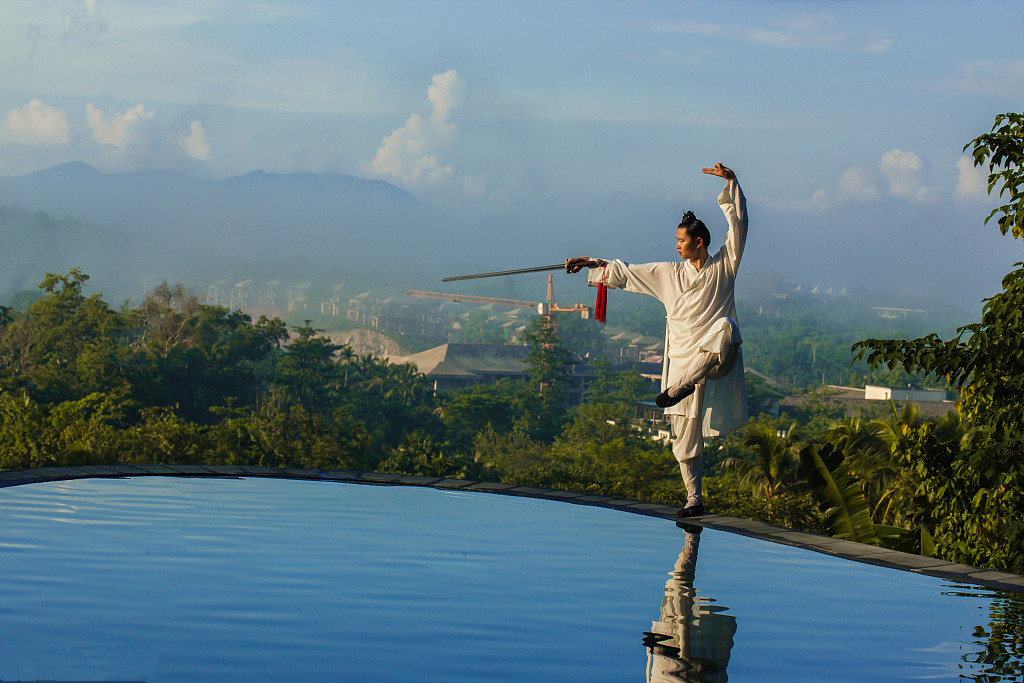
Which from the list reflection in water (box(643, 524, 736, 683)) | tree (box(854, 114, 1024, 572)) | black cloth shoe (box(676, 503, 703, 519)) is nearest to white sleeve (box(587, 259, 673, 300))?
black cloth shoe (box(676, 503, 703, 519))

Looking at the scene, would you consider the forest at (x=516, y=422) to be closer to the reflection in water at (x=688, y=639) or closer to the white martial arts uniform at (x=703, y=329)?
the white martial arts uniform at (x=703, y=329)

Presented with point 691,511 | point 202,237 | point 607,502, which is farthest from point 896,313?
point 691,511

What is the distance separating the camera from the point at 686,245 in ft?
13.2

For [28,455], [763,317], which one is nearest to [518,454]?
[28,455]

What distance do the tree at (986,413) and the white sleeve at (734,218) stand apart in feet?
3.97

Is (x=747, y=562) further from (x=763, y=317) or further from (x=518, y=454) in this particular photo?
(x=763, y=317)

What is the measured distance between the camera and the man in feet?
12.9

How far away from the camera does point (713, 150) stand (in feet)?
509

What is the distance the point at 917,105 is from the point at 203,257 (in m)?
131

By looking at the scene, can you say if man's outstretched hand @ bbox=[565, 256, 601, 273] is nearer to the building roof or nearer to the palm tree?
the palm tree

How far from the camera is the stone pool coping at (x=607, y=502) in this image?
11.0 ft

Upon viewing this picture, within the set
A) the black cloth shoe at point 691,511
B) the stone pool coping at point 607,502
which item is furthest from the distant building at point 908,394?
the black cloth shoe at point 691,511

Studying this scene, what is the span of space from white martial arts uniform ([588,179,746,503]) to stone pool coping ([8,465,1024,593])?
418 mm

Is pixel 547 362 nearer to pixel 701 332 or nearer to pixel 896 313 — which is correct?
pixel 701 332
